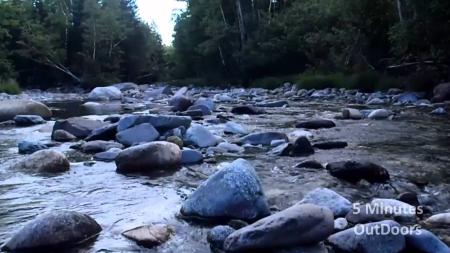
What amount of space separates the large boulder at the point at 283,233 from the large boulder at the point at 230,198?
17.2 inches

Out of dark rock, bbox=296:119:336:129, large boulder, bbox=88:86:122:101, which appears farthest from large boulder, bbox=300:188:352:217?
large boulder, bbox=88:86:122:101

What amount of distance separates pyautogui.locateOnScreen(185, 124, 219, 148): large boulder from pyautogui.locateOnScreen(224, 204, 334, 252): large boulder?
10.8ft

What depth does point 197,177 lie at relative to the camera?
14.7 ft

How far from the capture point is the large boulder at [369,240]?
262 cm

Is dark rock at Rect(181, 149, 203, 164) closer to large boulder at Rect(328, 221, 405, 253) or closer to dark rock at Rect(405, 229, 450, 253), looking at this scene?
large boulder at Rect(328, 221, 405, 253)


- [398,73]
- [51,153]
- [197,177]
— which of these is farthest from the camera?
[398,73]

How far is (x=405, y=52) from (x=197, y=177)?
11.8m

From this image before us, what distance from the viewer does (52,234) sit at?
2.78m

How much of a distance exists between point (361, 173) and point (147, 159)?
1.91 meters

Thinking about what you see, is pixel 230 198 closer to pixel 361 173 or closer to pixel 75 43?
pixel 361 173

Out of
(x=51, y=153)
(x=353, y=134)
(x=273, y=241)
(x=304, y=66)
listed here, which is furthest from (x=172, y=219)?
(x=304, y=66)

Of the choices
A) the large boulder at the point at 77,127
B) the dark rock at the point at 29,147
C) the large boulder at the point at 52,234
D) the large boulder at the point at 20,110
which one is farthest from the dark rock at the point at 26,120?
the large boulder at the point at 52,234

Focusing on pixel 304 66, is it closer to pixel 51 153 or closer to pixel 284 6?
pixel 284 6

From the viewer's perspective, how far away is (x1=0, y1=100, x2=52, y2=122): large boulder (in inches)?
385
